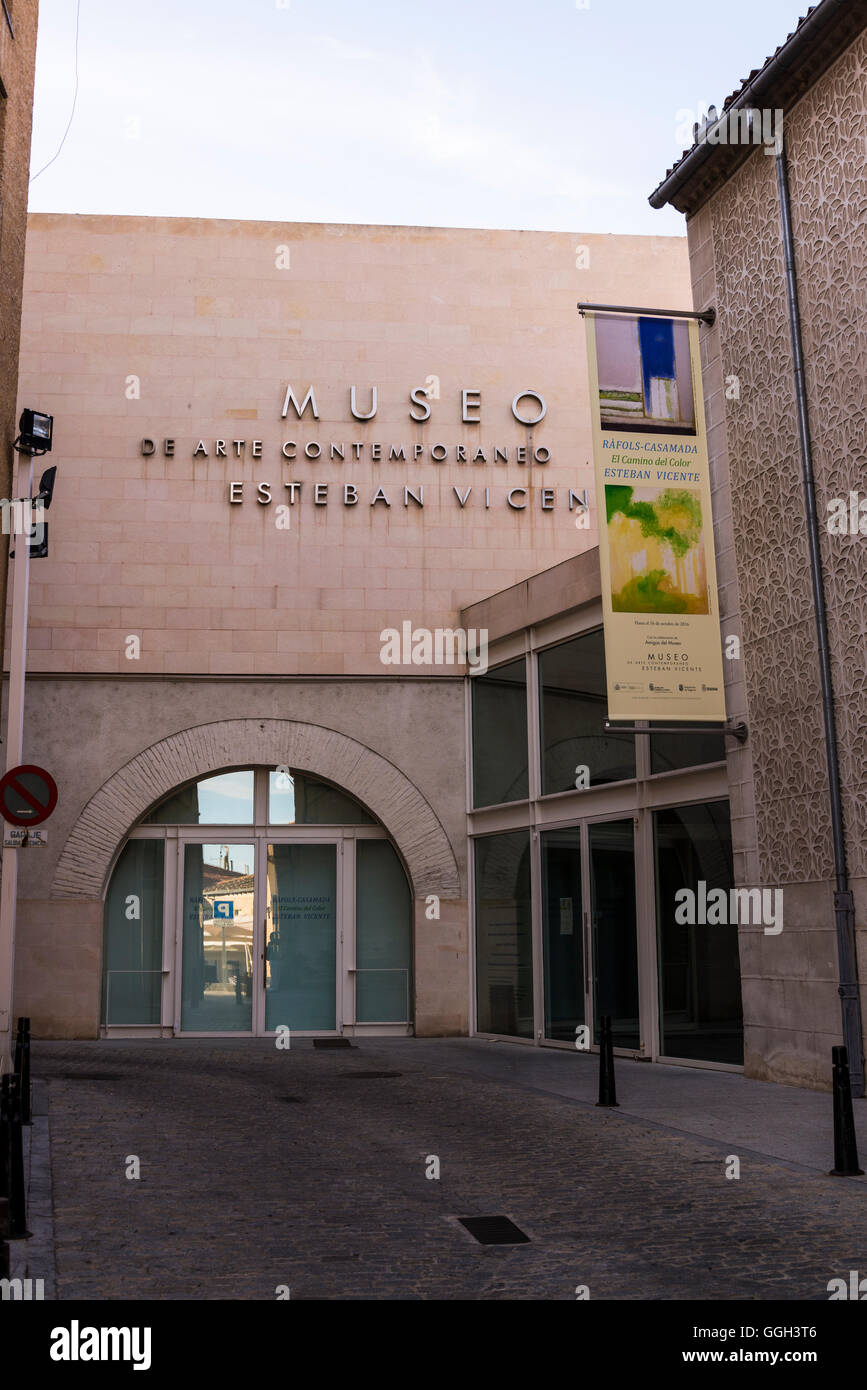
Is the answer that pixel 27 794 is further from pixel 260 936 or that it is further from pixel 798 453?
pixel 260 936

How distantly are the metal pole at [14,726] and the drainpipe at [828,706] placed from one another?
7746mm

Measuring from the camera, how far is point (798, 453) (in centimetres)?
1373

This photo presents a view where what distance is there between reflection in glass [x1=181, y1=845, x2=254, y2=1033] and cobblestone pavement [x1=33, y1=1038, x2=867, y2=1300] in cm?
641

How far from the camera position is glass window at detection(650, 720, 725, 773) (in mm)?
15117

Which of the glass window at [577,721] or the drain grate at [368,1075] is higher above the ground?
the glass window at [577,721]

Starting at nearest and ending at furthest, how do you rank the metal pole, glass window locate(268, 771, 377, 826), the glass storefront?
1. the metal pole
2. the glass storefront
3. glass window locate(268, 771, 377, 826)

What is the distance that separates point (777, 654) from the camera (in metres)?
13.9

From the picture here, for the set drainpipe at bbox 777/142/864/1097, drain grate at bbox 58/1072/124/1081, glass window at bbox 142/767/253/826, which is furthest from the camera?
glass window at bbox 142/767/253/826

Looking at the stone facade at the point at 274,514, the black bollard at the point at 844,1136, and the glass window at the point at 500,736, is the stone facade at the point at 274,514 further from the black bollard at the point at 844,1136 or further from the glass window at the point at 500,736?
the black bollard at the point at 844,1136

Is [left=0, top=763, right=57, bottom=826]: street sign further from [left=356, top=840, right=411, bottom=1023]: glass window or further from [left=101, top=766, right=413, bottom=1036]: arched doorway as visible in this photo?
[left=356, top=840, right=411, bottom=1023]: glass window

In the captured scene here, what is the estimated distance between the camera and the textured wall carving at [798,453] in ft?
42.1

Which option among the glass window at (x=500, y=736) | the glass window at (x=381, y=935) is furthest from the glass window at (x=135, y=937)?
the glass window at (x=500, y=736)

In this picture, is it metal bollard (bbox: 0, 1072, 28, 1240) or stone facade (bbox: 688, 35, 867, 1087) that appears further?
stone facade (bbox: 688, 35, 867, 1087)

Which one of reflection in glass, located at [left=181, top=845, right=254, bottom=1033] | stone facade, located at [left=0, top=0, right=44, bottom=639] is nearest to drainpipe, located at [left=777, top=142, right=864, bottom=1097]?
stone facade, located at [left=0, top=0, right=44, bottom=639]
